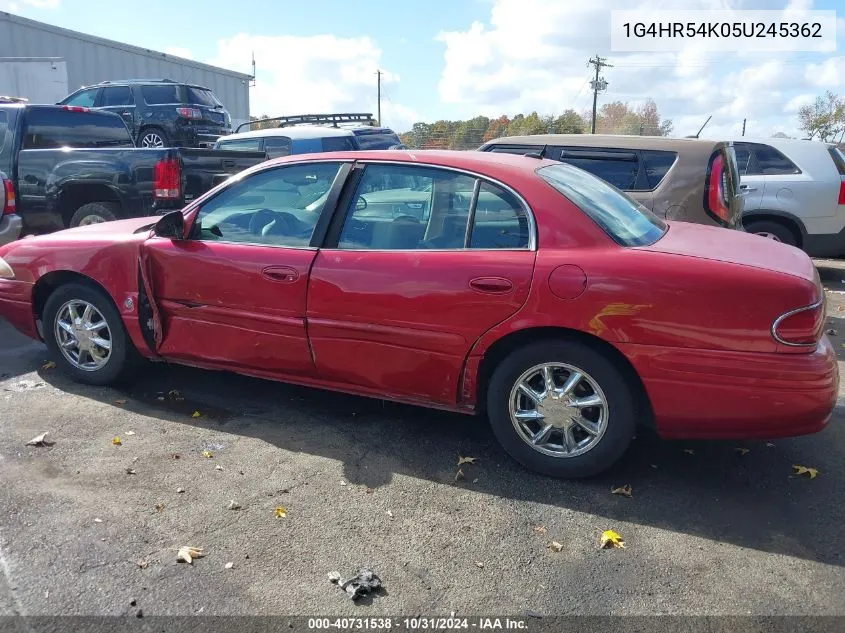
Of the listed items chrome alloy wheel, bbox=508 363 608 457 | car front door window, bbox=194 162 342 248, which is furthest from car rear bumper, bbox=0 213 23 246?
chrome alloy wheel, bbox=508 363 608 457

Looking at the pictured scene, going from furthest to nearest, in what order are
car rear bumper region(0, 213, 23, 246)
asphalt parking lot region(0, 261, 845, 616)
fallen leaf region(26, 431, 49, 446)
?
1. car rear bumper region(0, 213, 23, 246)
2. fallen leaf region(26, 431, 49, 446)
3. asphalt parking lot region(0, 261, 845, 616)

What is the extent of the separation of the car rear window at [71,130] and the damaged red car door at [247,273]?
5094 millimetres

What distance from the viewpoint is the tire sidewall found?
14.6ft

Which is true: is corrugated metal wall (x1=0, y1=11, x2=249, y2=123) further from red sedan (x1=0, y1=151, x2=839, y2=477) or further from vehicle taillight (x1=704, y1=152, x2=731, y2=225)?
vehicle taillight (x1=704, y1=152, x2=731, y2=225)

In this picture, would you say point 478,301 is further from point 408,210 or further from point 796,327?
point 796,327

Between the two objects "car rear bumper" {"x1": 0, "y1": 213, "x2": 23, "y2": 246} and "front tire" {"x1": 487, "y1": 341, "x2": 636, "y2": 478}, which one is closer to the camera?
"front tire" {"x1": 487, "y1": 341, "x2": 636, "y2": 478}

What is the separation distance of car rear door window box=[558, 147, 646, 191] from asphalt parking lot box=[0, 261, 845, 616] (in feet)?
8.78

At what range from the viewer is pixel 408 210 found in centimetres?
385

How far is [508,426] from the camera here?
11.7 feet

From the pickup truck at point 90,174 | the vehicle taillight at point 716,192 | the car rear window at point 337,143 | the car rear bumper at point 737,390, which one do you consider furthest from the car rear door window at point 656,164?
the car rear window at point 337,143

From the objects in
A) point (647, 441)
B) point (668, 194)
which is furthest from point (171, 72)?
point (647, 441)

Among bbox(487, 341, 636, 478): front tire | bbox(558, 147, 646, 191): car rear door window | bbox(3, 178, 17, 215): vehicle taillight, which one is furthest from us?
bbox(3, 178, 17, 215): vehicle taillight

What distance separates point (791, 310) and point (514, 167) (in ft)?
4.93

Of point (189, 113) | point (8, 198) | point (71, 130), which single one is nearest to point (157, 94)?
point (189, 113)
